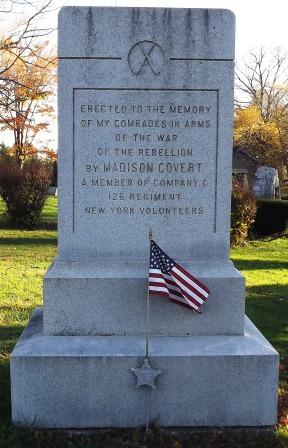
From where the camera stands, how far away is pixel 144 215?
4.24 meters

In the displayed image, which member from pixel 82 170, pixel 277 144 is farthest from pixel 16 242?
pixel 277 144

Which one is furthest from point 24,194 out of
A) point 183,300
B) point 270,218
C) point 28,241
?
point 183,300

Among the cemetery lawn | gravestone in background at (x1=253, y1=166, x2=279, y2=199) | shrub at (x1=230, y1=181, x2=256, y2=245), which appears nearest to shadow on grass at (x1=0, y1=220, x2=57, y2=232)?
the cemetery lawn

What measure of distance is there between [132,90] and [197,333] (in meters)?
1.97

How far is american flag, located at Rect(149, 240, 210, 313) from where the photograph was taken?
382 centimetres

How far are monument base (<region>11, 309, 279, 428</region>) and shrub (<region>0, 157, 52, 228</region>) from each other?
567 inches

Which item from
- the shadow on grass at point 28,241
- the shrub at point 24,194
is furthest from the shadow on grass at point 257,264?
the shrub at point 24,194

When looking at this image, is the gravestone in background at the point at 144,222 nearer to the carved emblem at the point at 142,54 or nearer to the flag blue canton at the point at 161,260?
the carved emblem at the point at 142,54

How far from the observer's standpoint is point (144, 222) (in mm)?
4246

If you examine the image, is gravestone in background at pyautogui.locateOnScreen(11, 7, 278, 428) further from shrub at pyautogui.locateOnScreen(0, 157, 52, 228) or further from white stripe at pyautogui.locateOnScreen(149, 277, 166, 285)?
shrub at pyautogui.locateOnScreen(0, 157, 52, 228)

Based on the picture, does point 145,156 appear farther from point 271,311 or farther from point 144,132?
point 271,311

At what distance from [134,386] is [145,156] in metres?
1.75

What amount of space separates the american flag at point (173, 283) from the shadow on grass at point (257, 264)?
7299 millimetres

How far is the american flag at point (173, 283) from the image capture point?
3.82 m
